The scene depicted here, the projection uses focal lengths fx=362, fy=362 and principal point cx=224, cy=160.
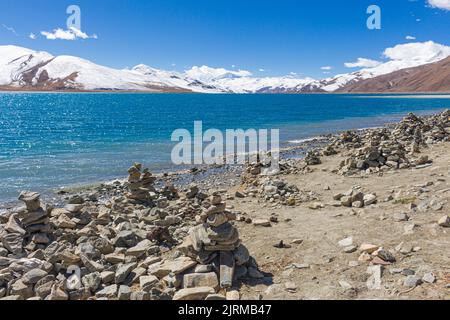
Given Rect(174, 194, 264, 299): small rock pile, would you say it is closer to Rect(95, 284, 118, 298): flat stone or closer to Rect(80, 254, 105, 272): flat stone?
Rect(95, 284, 118, 298): flat stone

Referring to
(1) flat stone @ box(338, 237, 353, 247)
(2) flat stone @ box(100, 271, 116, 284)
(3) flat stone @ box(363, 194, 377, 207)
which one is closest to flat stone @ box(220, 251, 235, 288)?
(2) flat stone @ box(100, 271, 116, 284)

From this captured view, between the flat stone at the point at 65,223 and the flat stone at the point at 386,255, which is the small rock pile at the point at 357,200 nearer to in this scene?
the flat stone at the point at 386,255

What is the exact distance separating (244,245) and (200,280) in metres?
3.00

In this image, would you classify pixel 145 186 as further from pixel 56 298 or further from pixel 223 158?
pixel 223 158

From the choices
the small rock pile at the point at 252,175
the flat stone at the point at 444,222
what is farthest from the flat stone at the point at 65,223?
the flat stone at the point at 444,222

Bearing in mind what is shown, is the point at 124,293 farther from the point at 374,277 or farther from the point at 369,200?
the point at 369,200

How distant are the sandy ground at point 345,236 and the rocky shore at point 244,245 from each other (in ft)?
0.12

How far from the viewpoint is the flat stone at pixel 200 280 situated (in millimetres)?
8484

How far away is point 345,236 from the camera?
11.0 m

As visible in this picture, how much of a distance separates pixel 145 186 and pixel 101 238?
7.52 m

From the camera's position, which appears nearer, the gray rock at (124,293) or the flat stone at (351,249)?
the gray rock at (124,293)

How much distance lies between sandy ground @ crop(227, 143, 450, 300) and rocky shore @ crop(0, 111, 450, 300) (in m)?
0.04

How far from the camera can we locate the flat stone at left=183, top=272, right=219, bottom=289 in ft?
27.8
